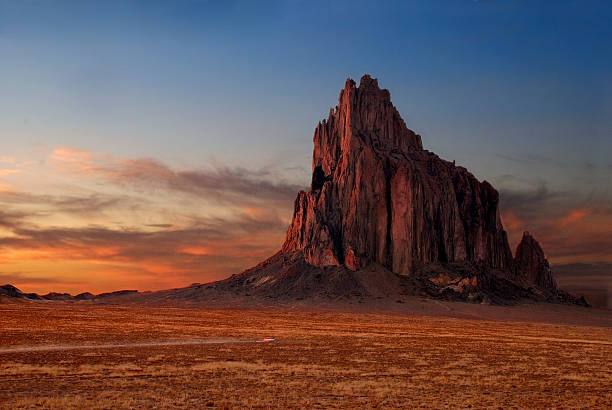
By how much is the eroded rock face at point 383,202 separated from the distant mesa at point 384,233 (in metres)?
0.31

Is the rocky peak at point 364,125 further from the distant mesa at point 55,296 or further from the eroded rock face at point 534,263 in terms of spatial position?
the distant mesa at point 55,296

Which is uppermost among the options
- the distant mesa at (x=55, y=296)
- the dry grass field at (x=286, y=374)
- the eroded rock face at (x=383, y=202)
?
the eroded rock face at (x=383, y=202)

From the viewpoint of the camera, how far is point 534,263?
7259 inches

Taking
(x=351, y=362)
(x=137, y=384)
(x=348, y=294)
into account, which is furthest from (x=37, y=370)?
(x=348, y=294)

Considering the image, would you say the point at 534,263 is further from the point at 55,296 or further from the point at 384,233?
the point at 55,296

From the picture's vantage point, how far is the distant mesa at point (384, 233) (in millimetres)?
146000

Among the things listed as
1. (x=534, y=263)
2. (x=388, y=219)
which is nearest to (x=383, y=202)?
(x=388, y=219)

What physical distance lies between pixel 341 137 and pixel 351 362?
485 ft

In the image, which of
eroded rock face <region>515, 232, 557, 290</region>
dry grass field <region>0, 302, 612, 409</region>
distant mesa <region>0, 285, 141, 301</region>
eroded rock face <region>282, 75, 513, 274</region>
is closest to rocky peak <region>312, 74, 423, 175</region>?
eroded rock face <region>282, 75, 513, 274</region>

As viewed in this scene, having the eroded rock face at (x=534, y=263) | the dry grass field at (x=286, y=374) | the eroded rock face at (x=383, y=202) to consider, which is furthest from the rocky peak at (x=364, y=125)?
the dry grass field at (x=286, y=374)

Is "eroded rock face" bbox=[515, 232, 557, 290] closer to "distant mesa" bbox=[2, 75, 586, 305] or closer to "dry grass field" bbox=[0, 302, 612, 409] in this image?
"distant mesa" bbox=[2, 75, 586, 305]

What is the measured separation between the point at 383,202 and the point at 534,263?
60210 mm

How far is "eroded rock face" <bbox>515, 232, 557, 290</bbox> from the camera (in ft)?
601

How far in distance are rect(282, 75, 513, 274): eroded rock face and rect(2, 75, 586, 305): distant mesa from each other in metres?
0.31
